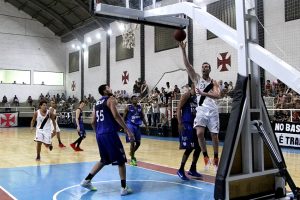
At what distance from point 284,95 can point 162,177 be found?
815 cm

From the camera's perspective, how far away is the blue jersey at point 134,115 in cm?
A: 914

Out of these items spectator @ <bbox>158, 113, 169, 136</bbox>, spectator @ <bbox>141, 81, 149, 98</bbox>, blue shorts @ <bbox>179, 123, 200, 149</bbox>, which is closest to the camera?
blue shorts @ <bbox>179, 123, 200, 149</bbox>

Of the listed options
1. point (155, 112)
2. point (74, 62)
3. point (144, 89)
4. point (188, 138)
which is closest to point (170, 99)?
point (155, 112)

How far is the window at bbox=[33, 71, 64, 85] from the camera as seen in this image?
33906 mm

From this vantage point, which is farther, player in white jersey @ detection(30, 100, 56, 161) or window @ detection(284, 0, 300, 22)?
window @ detection(284, 0, 300, 22)

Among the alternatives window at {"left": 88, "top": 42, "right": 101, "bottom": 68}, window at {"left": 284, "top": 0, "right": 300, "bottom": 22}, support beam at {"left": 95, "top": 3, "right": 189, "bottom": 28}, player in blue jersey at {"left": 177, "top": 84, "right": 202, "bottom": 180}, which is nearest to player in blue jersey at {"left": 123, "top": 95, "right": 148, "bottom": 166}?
player in blue jersey at {"left": 177, "top": 84, "right": 202, "bottom": 180}

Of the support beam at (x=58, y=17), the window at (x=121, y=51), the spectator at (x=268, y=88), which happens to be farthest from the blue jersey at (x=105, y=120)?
the support beam at (x=58, y=17)

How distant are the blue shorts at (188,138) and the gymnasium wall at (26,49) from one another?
28123 millimetres

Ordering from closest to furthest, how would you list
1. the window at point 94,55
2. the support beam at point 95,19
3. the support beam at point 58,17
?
the support beam at point 95,19 < the window at point 94,55 < the support beam at point 58,17

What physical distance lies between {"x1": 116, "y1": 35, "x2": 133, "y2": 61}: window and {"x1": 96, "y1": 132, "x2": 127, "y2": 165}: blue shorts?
2010cm

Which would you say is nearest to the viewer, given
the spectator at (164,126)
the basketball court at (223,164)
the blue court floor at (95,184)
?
the basketball court at (223,164)

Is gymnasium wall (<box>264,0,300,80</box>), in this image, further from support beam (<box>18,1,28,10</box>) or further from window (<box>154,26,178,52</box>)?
support beam (<box>18,1,28,10</box>)

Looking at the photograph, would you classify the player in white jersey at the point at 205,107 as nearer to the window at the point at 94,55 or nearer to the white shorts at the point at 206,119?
the white shorts at the point at 206,119

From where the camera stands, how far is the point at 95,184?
6648mm
